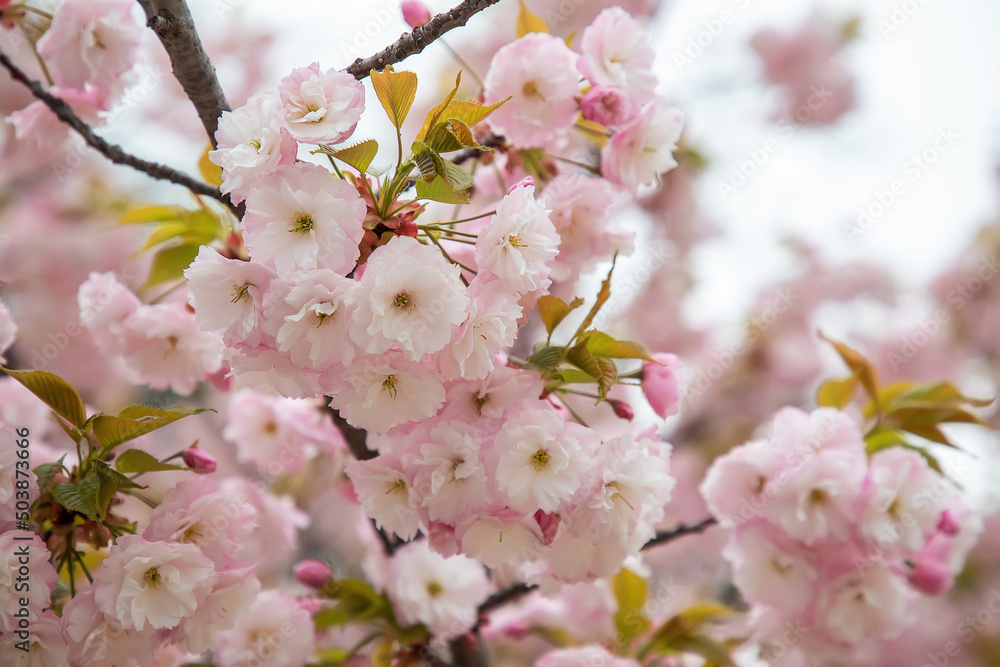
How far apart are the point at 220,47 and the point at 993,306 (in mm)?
3958

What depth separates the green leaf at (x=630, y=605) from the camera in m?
1.22

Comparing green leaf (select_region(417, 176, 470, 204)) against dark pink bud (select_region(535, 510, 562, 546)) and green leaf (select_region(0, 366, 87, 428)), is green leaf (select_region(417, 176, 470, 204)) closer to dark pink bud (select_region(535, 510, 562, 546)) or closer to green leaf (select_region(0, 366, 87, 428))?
dark pink bud (select_region(535, 510, 562, 546))

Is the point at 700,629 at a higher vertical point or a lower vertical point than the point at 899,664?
higher

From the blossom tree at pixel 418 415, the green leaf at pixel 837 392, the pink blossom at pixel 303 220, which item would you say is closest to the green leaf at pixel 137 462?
the blossom tree at pixel 418 415

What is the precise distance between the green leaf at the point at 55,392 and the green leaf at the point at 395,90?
46cm

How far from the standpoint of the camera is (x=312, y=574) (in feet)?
3.47

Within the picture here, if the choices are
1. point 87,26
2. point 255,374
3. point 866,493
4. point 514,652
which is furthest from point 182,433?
point 866,493

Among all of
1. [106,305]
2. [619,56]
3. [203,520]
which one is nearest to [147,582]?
[203,520]

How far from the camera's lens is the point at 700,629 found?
3.86 feet

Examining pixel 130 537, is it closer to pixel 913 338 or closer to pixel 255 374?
pixel 255 374

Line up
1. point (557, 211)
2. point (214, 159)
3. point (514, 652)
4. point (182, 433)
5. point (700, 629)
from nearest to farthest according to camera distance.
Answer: point (214, 159)
point (557, 211)
point (700, 629)
point (514, 652)
point (182, 433)

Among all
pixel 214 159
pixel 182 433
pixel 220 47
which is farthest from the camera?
pixel 220 47

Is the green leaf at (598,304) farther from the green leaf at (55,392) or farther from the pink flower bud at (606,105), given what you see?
the green leaf at (55,392)

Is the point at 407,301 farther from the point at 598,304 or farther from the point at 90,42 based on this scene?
the point at 90,42
